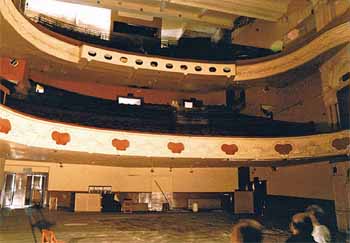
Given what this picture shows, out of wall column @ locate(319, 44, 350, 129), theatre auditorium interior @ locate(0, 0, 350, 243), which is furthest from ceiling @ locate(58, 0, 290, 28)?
wall column @ locate(319, 44, 350, 129)

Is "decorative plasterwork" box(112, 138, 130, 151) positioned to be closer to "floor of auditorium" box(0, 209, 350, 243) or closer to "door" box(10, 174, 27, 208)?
"floor of auditorium" box(0, 209, 350, 243)

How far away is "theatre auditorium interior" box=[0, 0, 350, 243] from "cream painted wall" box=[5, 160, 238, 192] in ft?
0.18

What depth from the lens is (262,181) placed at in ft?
49.9

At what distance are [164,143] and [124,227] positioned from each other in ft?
10.1

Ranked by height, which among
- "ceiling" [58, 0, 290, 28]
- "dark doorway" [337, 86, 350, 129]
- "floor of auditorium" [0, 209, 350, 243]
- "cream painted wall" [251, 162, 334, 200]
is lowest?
"floor of auditorium" [0, 209, 350, 243]

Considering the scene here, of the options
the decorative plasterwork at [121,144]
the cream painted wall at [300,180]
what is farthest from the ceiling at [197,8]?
the decorative plasterwork at [121,144]

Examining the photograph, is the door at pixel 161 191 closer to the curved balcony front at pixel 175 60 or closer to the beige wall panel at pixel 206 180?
the beige wall panel at pixel 206 180

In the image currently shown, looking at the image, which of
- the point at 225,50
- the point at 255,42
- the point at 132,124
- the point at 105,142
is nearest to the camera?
the point at 105,142

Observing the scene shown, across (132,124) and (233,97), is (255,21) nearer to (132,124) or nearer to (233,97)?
(233,97)

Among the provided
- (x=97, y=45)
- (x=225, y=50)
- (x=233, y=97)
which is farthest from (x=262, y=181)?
(x=97, y=45)

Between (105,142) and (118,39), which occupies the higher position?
(118,39)

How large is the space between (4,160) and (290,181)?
12.6m

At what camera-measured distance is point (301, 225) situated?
395 centimetres

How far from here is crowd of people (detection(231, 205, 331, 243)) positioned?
3.45m
